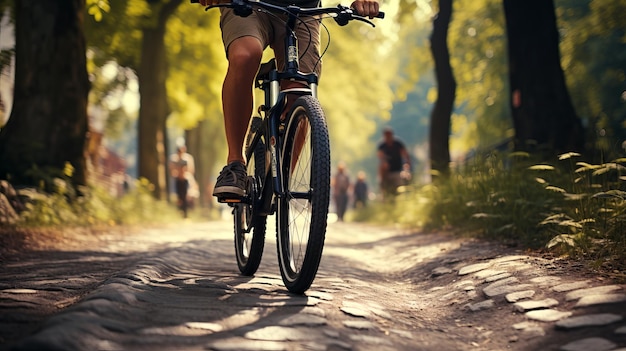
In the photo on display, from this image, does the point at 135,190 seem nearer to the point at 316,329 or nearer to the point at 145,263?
the point at 145,263

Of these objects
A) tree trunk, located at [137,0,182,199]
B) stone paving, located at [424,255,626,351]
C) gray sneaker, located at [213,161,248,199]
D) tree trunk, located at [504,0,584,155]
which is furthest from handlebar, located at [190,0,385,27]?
tree trunk, located at [137,0,182,199]

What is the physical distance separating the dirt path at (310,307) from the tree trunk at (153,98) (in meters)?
12.4

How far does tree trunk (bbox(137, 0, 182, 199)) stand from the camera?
18562 millimetres

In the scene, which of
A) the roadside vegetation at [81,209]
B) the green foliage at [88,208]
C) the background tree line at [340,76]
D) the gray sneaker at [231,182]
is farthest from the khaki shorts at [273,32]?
the green foliage at [88,208]

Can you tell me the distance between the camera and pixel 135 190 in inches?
648

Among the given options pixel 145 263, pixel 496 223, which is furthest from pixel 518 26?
pixel 145 263

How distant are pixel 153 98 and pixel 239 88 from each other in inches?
561

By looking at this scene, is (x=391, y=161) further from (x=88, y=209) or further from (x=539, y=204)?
(x=539, y=204)

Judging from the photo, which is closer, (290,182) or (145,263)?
(290,182)

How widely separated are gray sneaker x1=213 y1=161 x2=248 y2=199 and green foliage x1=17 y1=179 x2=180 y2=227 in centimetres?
445

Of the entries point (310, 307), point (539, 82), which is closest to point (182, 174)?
point (539, 82)

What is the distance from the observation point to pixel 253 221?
17.3ft

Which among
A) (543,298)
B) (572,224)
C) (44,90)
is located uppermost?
(44,90)

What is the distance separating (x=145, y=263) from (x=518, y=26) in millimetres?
6946
